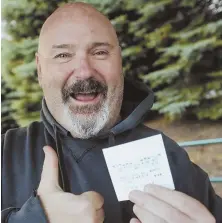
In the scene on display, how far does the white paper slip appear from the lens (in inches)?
36.1

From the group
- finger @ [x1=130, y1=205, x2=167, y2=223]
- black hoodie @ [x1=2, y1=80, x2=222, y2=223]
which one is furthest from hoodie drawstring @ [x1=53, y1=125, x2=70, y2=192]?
finger @ [x1=130, y1=205, x2=167, y2=223]

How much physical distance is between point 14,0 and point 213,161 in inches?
32.2

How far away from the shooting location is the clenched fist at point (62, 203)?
88 centimetres

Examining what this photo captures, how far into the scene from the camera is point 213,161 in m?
1.09

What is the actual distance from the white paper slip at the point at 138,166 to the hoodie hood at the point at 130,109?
6.1 inches

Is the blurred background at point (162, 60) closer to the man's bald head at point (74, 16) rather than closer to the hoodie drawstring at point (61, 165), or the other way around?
the man's bald head at point (74, 16)

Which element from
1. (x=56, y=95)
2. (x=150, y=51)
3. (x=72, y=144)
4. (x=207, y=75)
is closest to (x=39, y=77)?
(x=56, y=95)

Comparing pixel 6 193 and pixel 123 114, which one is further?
pixel 123 114

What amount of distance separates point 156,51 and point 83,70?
252 mm

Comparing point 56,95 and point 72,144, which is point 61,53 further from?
point 72,144

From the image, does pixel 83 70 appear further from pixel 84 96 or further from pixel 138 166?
pixel 138 166

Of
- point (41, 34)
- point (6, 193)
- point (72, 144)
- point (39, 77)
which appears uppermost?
point (41, 34)

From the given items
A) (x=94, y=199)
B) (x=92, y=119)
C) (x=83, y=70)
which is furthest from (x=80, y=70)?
(x=94, y=199)

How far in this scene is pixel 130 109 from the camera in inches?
46.5
